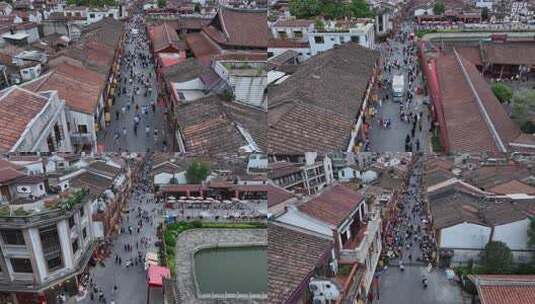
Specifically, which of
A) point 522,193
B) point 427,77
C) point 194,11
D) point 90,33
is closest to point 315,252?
point 522,193

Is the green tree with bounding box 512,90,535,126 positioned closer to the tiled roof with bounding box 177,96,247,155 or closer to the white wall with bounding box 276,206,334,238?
the white wall with bounding box 276,206,334,238

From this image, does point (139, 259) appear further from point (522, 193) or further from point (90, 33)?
point (90, 33)

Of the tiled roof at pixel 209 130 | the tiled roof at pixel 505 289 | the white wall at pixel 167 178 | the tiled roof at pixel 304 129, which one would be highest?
the tiled roof at pixel 209 130

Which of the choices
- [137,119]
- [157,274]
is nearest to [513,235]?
[157,274]

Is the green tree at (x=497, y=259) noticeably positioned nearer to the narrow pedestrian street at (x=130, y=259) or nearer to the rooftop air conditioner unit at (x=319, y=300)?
the rooftop air conditioner unit at (x=319, y=300)

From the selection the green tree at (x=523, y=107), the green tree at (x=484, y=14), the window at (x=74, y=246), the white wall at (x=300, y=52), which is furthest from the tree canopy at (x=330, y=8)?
the green tree at (x=484, y=14)

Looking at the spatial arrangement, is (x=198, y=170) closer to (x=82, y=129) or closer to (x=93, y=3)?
(x=82, y=129)
